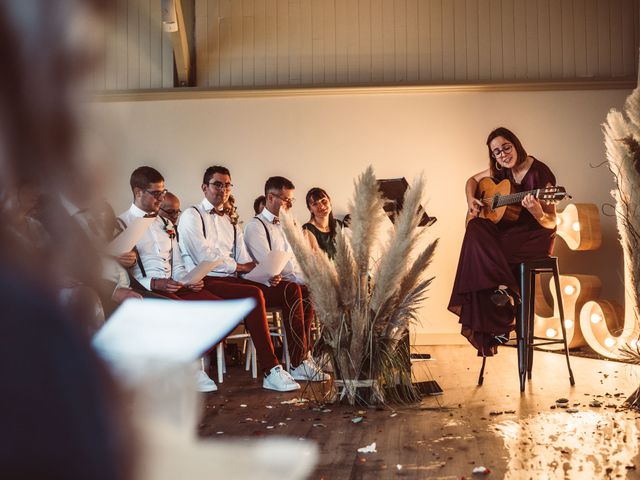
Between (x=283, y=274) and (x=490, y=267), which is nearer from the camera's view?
(x=490, y=267)

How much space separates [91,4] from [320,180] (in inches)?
282

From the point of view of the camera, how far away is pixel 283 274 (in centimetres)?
533

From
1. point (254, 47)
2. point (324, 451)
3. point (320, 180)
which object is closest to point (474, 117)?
point (320, 180)

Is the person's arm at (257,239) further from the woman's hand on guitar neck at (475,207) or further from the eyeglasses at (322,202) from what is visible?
the woman's hand on guitar neck at (475,207)

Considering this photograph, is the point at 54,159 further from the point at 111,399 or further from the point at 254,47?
the point at 254,47

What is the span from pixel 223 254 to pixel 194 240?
292 millimetres

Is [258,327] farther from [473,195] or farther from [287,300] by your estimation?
[473,195]

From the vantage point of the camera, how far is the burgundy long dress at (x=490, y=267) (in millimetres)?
3992

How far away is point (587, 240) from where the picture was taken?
253 inches

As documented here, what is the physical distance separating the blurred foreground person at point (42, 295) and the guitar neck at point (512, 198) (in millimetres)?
3946

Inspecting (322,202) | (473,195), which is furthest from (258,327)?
(322,202)

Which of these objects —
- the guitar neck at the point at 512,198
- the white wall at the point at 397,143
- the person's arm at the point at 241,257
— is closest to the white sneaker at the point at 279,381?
the person's arm at the point at 241,257

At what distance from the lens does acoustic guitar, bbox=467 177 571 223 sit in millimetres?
3938

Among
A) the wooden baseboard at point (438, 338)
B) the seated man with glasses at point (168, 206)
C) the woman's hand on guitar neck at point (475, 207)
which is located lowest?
the wooden baseboard at point (438, 338)
